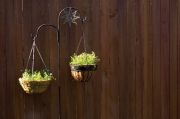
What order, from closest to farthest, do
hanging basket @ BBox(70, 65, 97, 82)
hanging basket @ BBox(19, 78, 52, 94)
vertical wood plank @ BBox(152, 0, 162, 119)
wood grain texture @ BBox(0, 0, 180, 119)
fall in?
hanging basket @ BBox(19, 78, 52, 94) < hanging basket @ BBox(70, 65, 97, 82) < wood grain texture @ BBox(0, 0, 180, 119) < vertical wood plank @ BBox(152, 0, 162, 119)

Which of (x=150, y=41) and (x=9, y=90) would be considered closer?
(x=9, y=90)

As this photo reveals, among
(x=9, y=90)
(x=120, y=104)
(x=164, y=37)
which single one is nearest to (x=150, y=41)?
(x=164, y=37)

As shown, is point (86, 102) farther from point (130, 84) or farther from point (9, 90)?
point (9, 90)

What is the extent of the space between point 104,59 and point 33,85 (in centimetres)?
75

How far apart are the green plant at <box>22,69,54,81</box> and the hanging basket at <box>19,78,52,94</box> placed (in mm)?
26

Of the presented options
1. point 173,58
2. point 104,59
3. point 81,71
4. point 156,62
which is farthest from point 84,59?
point 173,58

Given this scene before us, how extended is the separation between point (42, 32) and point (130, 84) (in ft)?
2.99

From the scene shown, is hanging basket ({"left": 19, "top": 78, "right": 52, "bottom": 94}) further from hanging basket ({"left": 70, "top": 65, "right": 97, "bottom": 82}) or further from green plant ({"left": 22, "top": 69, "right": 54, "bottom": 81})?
hanging basket ({"left": 70, "top": 65, "right": 97, "bottom": 82})

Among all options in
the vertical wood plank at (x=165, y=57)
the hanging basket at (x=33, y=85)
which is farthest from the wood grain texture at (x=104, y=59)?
the hanging basket at (x=33, y=85)

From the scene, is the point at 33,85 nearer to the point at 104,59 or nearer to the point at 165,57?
the point at 104,59

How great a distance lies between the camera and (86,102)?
3336mm

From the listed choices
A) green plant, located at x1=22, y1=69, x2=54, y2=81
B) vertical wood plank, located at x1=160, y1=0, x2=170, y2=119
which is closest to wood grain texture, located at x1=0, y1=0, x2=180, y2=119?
vertical wood plank, located at x1=160, y1=0, x2=170, y2=119

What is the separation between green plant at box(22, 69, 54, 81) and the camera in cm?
290

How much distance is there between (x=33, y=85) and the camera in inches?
113
